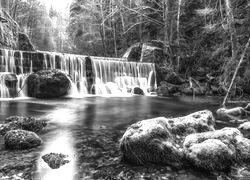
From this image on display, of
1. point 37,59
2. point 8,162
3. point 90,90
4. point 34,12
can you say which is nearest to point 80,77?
point 90,90

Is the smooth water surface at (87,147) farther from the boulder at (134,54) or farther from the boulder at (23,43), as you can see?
the boulder at (134,54)

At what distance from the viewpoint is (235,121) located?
7.94 m

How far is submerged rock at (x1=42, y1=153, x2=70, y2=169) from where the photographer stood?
4258 millimetres

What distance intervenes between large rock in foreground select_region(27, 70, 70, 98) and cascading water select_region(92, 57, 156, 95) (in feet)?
12.9

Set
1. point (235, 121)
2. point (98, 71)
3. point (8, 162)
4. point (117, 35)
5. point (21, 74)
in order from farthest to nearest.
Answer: point (117, 35) < point (98, 71) < point (21, 74) < point (235, 121) < point (8, 162)

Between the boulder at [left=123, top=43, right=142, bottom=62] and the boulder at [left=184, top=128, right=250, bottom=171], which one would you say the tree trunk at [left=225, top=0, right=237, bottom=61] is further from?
the boulder at [left=123, top=43, right=142, bottom=62]

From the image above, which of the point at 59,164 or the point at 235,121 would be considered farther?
the point at 235,121

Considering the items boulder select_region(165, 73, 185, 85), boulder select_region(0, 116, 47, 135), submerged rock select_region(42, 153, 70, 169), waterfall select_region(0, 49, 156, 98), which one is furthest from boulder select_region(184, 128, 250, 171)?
boulder select_region(165, 73, 185, 85)

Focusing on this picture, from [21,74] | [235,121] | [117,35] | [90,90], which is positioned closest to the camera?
[235,121]

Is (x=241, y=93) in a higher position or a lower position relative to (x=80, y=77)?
lower

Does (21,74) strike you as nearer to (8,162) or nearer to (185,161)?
(8,162)

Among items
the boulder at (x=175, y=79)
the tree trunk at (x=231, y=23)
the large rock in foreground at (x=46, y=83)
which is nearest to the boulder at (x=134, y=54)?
the boulder at (x=175, y=79)

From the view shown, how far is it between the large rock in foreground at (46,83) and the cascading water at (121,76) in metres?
3.93

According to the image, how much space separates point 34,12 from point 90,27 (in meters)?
9.47
